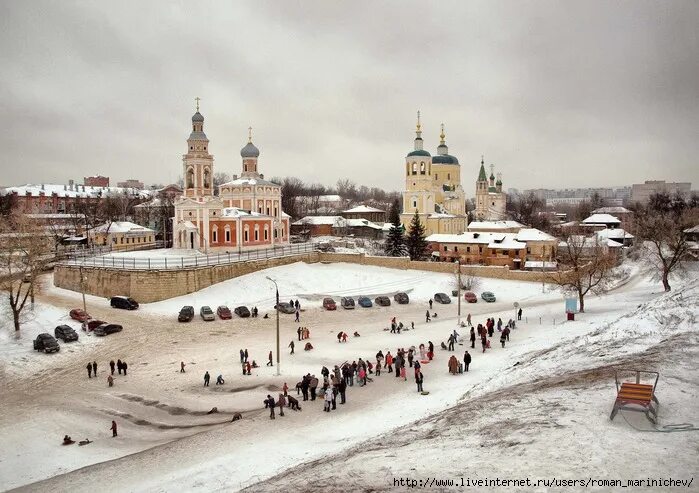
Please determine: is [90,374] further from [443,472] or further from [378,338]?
[443,472]

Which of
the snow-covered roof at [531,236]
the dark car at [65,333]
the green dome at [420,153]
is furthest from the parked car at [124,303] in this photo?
the green dome at [420,153]

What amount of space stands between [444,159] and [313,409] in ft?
243

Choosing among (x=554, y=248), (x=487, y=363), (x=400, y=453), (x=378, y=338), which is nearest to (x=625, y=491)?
(x=400, y=453)

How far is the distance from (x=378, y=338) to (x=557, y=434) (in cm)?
1790

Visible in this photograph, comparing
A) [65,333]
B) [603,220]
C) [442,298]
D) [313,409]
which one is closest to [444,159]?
[603,220]

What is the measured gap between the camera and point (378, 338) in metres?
29.1

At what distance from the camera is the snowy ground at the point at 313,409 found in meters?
11.5

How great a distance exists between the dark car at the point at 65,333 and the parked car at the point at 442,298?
23969 millimetres

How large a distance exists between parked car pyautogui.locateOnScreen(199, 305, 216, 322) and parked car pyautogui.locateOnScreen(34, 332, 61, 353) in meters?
9.12

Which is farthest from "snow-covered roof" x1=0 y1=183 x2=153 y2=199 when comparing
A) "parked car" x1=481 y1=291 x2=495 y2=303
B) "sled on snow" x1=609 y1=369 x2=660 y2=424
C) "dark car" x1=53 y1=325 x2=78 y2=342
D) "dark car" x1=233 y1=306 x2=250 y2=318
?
"sled on snow" x1=609 y1=369 x2=660 y2=424

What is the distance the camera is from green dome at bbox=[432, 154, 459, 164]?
87375mm

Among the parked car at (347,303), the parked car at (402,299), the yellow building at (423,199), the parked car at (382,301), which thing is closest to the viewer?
the parked car at (347,303)

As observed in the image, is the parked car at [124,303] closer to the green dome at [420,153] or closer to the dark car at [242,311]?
the dark car at [242,311]

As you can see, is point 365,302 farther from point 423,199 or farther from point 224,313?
point 423,199
